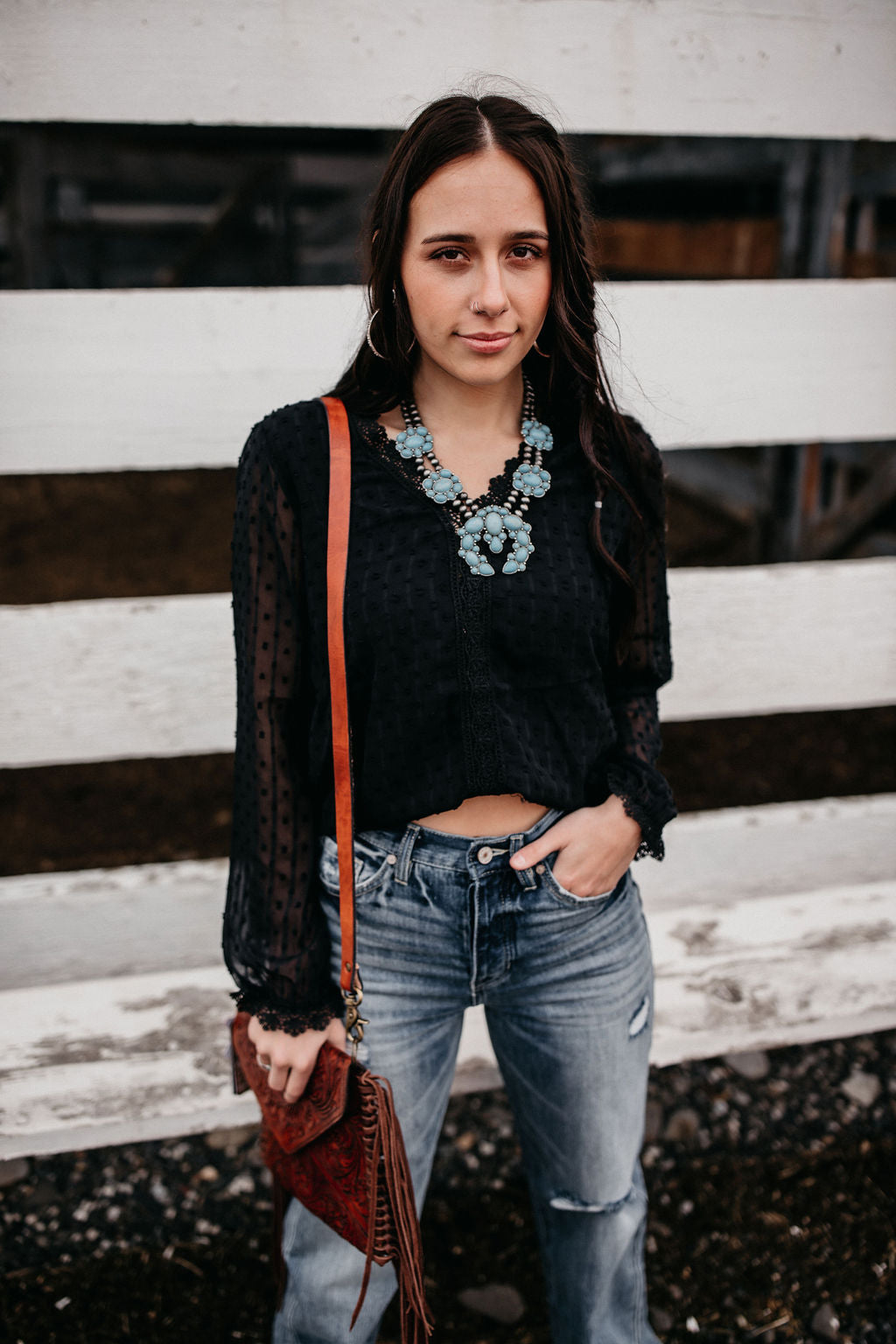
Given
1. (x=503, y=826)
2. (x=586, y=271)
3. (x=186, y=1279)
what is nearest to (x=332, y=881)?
(x=503, y=826)

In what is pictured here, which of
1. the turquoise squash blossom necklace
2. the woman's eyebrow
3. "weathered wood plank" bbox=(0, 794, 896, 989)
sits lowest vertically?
"weathered wood plank" bbox=(0, 794, 896, 989)

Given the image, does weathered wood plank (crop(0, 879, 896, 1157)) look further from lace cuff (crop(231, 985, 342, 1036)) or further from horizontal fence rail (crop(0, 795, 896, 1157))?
lace cuff (crop(231, 985, 342, 1036))

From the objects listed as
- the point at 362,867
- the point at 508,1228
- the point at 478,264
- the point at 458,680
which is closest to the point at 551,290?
the point at 478,264

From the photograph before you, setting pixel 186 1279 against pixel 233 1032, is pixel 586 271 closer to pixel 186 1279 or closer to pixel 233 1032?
pixel 233 1032

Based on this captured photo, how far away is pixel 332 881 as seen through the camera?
137 cm

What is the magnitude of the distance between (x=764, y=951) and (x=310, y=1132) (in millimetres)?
1396

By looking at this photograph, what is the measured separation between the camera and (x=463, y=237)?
121 centimetres

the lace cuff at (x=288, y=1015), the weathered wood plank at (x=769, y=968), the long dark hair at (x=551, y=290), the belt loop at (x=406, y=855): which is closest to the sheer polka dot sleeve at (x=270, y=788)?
the lace cuff at (x=288, y=1015)

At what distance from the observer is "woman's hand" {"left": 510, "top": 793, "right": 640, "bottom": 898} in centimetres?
133

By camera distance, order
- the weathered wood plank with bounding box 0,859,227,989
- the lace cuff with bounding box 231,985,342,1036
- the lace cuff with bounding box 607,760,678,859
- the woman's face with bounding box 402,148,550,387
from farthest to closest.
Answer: the weathered wood plank with bounding box 0,859,227,989 < the lace cuff with bounding box 607,760,678,859 < the lace cuff with bounding box 231,985,342,1036 < the woman's face with bounding box 402,148,550,387

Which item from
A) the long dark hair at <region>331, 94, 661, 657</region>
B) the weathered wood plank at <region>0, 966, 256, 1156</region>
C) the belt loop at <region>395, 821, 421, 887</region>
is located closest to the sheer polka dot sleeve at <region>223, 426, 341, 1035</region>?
the belt loop at <region>395, 821, 421, 887</region>

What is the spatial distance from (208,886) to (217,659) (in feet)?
1.77

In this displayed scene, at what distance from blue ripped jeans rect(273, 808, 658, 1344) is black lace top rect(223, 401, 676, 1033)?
8cm

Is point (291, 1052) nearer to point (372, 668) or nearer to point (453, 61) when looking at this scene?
point (372, 668)
